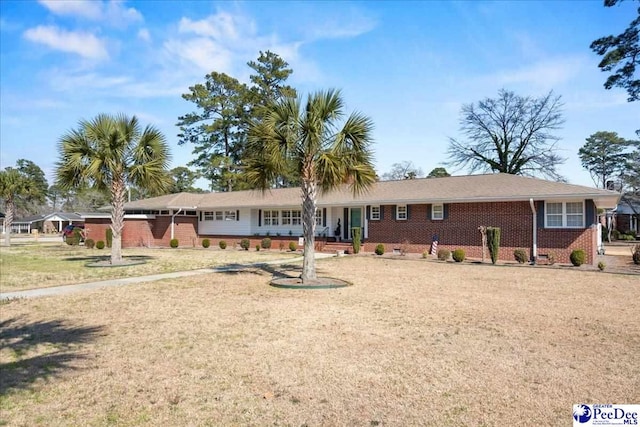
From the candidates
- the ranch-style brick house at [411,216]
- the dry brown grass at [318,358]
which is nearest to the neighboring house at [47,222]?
the ranch-style brick house at [411,216]

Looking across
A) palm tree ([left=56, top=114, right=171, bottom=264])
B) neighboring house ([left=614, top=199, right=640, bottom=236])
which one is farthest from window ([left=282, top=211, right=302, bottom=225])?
neighboring house ([left=614, top=199, right=640, bottom=236])

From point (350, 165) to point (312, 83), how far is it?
2.55 m

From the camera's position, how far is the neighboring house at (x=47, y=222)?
6750cm

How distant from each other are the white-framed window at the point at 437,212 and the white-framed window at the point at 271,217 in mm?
11202

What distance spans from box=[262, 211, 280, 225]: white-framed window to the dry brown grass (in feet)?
61.2

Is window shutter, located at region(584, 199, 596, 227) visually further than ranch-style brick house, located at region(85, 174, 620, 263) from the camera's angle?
No

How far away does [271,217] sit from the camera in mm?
29562

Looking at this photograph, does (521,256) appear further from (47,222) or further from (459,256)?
(47,222)

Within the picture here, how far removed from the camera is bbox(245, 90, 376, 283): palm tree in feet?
39.2

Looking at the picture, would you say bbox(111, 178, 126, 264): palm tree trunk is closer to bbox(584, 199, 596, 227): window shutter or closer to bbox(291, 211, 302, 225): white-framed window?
bbox(291, 211, 302, 225): white-framed window

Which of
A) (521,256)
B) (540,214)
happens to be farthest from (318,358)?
(540,214)

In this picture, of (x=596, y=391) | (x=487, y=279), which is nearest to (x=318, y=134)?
(x=487, y=279)

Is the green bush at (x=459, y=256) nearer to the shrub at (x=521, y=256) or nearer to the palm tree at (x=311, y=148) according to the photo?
the shrub at (x=521, y=256)

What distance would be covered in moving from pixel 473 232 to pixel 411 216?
3300mm
